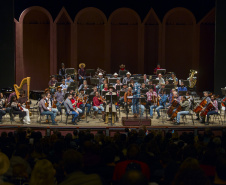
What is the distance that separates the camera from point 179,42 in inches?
860

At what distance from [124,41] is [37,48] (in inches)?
184

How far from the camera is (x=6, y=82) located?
17.9 meters

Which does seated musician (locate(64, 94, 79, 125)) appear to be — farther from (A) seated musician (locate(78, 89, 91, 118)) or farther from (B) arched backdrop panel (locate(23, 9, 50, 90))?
(B) arched backdrop panel (locate(23, 9, 50, 90))

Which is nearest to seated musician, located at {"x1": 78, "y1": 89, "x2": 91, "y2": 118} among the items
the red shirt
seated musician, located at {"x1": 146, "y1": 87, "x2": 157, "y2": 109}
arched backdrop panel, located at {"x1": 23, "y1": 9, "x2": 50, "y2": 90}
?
seated musician, located at {"x1": 146, "y1": 87, "x2": 157, "y2": 109}

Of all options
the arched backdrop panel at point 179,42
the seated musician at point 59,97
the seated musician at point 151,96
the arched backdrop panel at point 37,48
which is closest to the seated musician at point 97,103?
the seated musician at point 59,97

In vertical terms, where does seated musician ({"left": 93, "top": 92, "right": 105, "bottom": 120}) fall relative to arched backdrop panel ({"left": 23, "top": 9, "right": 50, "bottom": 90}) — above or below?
below

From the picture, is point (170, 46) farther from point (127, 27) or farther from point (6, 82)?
point (6, 82)

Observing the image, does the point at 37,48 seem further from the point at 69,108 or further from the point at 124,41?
the point at 69,108

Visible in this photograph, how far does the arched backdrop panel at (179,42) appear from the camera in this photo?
844 inches

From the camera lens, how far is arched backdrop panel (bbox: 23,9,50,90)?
21.3m

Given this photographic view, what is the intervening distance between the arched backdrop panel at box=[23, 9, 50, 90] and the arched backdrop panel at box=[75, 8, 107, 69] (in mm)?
1703

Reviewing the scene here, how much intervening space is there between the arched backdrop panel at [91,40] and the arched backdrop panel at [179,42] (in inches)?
137

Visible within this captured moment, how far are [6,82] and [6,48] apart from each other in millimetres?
1499

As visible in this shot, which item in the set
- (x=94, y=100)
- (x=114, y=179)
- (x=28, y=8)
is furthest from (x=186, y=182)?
(x=28, y=8)
